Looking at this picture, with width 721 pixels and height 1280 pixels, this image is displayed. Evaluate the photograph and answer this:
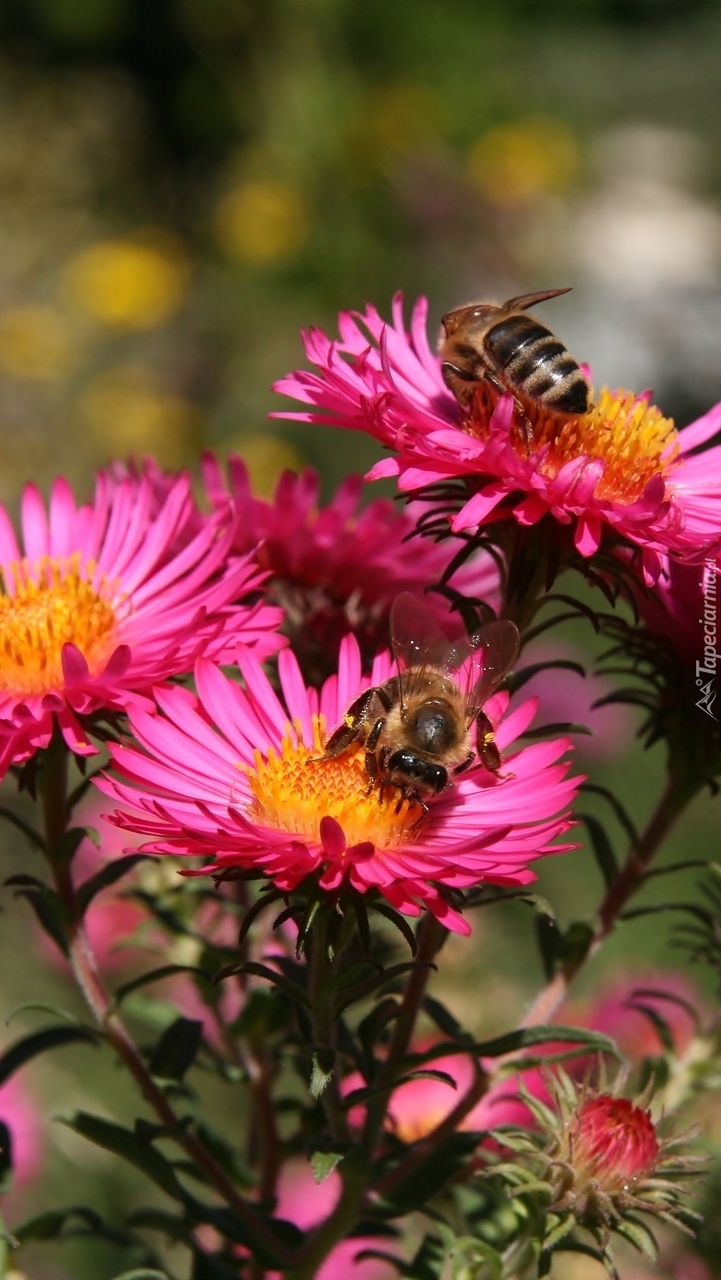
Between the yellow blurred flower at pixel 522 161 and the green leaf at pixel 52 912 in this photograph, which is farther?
the yellow blurred flower at pixel 522 161

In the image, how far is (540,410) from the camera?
1298 millimetres

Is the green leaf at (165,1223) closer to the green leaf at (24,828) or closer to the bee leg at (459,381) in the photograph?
the green leaf at (24,828)

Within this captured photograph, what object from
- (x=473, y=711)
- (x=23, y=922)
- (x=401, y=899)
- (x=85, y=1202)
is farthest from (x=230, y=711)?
(x=23, y=922)

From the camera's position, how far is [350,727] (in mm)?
1271

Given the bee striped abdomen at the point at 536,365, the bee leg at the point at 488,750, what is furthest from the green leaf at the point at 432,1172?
the bee striped abdomen at the point at 536,365

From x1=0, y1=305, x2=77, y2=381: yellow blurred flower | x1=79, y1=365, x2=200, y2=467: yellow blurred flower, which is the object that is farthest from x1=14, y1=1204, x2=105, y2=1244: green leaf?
x1=0, y1=305, x2=77, y2=381: yellow blurred flower

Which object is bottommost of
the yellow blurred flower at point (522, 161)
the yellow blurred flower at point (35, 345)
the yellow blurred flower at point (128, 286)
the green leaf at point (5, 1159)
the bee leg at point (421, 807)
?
the green leaf at point (5, 1159)

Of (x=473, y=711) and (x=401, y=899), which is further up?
(x=473, y=711)

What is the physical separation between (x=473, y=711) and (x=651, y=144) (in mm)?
14847

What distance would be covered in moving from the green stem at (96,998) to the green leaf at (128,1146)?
29 millimetres

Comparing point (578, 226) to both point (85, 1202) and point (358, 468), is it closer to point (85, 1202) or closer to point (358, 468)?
point (358, 468)

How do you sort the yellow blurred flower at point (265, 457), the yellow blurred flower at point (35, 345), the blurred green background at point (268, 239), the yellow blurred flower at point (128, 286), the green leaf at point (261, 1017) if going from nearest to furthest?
the green leaf at point (261, 1017) < the blurred green background at point (268, 239) < the yellow blurred flower at point (265, 457) < the yellow blurred flower at point (35, 345) < the yellow blurred flower at point (128, 286)

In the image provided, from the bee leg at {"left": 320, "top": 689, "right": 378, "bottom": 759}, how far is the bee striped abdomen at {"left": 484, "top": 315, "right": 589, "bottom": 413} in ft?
1.01

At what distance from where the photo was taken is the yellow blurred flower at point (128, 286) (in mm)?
6320
